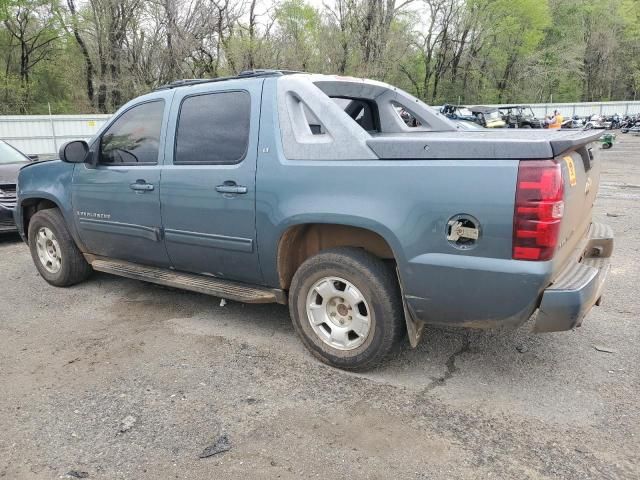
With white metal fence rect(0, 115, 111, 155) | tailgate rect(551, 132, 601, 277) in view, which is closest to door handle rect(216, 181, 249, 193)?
tailgate rect(551, 132, 601, 277)

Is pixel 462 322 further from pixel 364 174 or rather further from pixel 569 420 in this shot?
pixel 364 174

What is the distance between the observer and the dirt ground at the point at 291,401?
2537mm

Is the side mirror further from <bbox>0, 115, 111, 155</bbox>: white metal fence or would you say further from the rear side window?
<bbox>0, 115, 111, 155</bbox>: white metal fence

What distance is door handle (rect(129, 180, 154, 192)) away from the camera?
4.14 metres

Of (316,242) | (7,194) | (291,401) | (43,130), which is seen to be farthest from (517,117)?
(291,401)

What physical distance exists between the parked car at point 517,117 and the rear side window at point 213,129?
26.2m

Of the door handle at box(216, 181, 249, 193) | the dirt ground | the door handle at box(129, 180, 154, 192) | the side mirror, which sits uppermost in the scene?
the side mirror

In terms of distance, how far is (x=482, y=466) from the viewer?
248cm

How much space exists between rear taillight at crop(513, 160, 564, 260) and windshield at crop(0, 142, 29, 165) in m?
8.13

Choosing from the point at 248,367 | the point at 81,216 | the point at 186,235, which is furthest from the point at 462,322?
the point at 81,216

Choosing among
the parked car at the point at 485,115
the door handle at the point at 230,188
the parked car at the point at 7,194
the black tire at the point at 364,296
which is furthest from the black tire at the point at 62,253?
the parked car at the point at 485,115

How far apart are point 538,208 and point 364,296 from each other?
1122 mm

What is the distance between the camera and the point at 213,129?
3.85m

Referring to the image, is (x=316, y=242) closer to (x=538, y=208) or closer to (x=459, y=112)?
(x=538, y=208)
